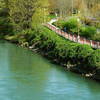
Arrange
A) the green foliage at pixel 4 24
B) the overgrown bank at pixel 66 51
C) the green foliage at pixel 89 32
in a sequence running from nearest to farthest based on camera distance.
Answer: the overgrown bank at pixel 66 51 → the green foliage at pixel 89 32 → the green foliage at pixel 4 24

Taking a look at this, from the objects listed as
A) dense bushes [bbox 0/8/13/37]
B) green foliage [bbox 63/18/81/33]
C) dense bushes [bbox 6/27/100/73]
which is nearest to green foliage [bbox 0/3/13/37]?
dense bushes [bbox 0/8/13/37]

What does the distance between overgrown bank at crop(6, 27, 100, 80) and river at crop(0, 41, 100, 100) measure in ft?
3.27

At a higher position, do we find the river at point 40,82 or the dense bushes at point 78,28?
the dense bushes at point 78,28

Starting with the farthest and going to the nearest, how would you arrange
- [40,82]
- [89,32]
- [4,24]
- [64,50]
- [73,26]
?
[4,24], [73,26], [89,32], [64,50], [40,82]

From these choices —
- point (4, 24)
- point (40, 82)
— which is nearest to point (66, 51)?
point (40, 82)

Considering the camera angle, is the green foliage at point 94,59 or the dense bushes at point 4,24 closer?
the green foliage at point 94,59

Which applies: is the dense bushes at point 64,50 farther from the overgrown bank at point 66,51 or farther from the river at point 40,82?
the river at point 40,82

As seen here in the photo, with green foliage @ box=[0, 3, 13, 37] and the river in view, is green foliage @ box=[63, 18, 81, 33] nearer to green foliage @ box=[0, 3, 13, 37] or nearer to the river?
green foliage @ box=[0, 3, 13, 37]

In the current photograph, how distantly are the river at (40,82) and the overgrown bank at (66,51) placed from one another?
1.00m

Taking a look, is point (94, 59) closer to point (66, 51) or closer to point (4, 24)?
point (66, 51)

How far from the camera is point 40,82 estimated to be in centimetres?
3325

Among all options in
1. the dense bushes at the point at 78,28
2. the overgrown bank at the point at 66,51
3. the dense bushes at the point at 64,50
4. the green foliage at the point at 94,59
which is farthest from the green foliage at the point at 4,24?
the green foliage at the point at 94,59

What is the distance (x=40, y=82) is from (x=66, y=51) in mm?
8042

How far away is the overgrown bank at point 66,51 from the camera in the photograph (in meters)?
34.9
